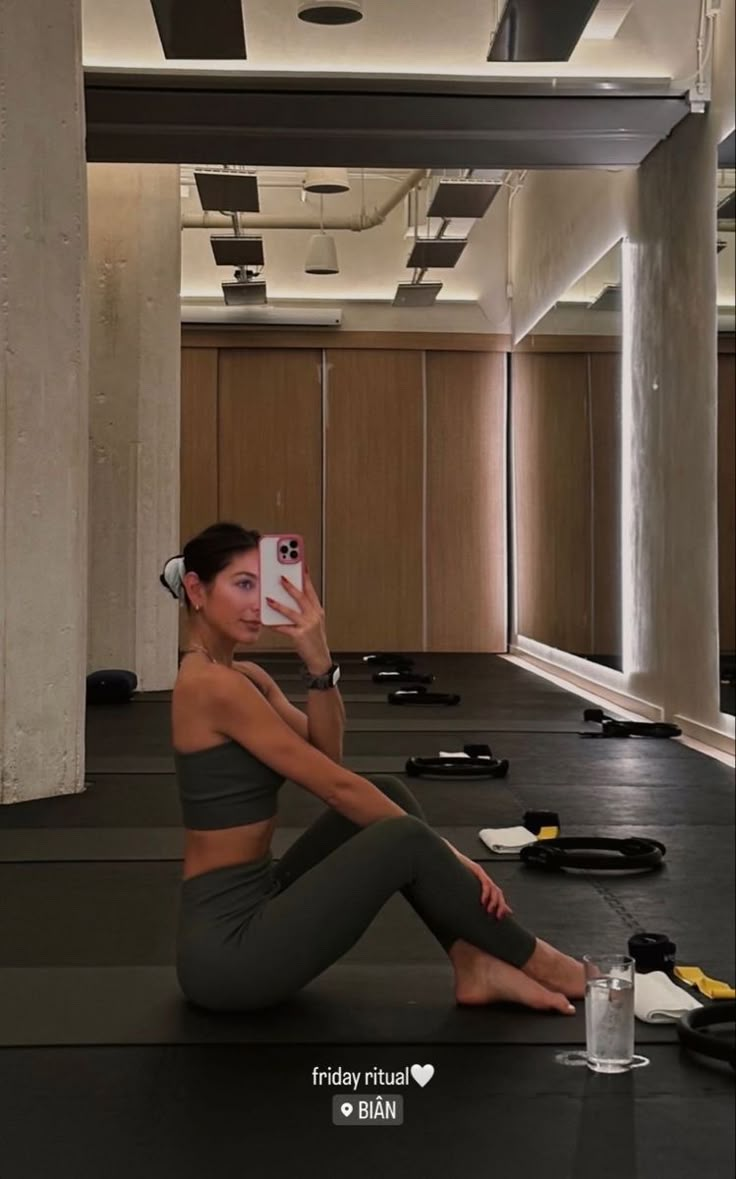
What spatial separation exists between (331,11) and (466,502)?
735cm

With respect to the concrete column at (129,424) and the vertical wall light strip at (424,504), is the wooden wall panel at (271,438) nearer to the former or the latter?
the vertical wall light strip at (424,504)

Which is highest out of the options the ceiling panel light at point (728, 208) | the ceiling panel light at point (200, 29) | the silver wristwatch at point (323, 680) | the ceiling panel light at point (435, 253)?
the ceiling panel light at point (435, 253)

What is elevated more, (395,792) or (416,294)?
(416,294)

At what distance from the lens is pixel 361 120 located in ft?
24.7

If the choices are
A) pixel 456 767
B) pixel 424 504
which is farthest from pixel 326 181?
pixel 456 767

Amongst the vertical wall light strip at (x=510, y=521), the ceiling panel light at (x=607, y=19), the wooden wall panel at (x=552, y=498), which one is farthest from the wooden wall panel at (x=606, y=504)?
the vertical wall light strip at (x=510, y=521)

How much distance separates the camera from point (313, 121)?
750cm

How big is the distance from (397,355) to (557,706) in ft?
19.2

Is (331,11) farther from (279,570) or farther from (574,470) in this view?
(279,570)

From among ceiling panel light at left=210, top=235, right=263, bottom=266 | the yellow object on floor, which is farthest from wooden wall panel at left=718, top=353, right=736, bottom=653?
ceiling panel light at left=210, top=235, right=263, bottom=266

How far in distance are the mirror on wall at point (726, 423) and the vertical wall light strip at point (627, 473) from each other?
63.9 inches

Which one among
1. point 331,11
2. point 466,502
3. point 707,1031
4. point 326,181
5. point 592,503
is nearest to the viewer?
point 707,1031

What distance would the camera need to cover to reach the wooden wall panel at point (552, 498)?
32.2 feet

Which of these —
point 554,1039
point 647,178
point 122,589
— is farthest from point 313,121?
point 554,1039
